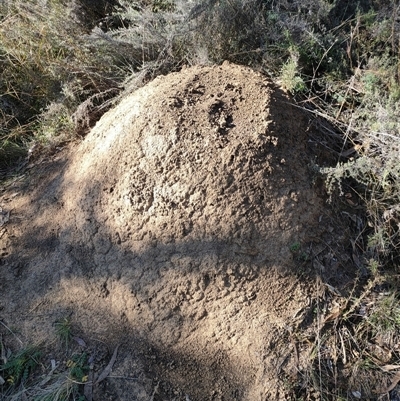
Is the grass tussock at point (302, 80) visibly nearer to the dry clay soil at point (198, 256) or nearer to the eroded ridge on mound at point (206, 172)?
the dry clay soil at point (198, 256)

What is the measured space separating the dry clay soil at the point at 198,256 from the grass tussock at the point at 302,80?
0.56 ft

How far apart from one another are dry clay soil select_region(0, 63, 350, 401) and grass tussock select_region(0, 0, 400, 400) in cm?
17

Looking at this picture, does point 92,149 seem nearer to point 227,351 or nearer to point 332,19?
point 227,351

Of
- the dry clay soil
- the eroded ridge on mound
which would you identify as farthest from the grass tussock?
the eroded ridge on mound

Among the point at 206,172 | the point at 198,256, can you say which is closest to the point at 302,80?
the point at 206,172

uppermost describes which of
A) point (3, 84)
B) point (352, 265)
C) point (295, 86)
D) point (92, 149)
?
point (3, 84)

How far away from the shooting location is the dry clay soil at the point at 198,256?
2232 millimetres

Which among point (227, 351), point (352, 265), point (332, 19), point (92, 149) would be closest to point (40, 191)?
point (92, 149)

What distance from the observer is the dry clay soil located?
2.23 metres

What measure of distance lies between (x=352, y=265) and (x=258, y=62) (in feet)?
4.94

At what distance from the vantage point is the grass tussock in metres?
2.26

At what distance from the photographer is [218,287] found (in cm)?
229

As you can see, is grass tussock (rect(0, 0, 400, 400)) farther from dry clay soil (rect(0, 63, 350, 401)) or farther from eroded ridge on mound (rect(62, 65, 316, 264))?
eroded ridge on mound (rect(62, 65, 316, 264))

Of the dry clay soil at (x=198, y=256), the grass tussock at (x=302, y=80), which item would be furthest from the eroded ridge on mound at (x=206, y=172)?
the grass tussock at (x=302, y=80)
